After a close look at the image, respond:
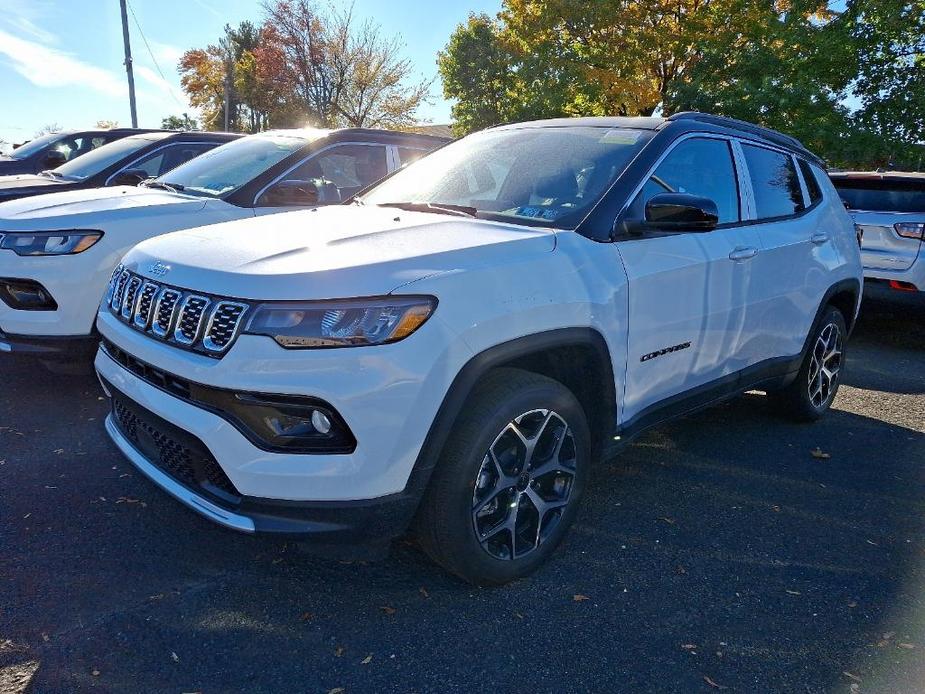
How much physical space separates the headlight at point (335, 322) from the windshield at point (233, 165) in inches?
127

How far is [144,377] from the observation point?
101 inches

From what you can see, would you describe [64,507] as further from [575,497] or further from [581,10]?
[581,10]

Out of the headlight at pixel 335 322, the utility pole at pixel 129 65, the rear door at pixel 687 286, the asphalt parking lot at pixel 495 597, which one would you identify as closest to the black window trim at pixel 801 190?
the rear door at pixel 687 286

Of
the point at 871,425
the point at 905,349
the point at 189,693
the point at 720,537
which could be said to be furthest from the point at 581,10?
the point at 189,693

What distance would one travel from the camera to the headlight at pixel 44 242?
4.22 meters

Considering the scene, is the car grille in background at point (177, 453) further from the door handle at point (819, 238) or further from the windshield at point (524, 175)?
the door handle at point (819, 238)

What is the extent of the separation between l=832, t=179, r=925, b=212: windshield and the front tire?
19.3ft

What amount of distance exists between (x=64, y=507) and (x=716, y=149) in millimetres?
3492

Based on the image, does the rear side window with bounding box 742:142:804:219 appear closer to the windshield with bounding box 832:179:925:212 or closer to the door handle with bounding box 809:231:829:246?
the door handle with bounding box 809:231:829:246

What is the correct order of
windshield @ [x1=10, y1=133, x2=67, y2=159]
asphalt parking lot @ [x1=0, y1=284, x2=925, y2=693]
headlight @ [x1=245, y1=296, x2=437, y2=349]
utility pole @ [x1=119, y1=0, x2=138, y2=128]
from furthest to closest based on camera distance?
utility pole @ [x1=119, y1=0, x2=138, y2=128], windshield @ [x1=10, y1=133, x2=67, y2=159], asphalt parking lot @ [x1=0, y1=284, x2=925, y2=693], headlight @ [x1=245, y1=296, x2=437, y2=349]

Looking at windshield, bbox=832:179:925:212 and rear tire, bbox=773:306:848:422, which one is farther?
windshield, bbox=832:179:925:212

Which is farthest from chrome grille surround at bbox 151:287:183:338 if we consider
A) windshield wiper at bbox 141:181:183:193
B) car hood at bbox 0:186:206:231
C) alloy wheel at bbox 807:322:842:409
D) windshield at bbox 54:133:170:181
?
windshield at bbox 54:133:170:181

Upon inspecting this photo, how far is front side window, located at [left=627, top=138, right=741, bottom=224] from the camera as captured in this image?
3145 mm

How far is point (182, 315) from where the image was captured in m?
2.40
